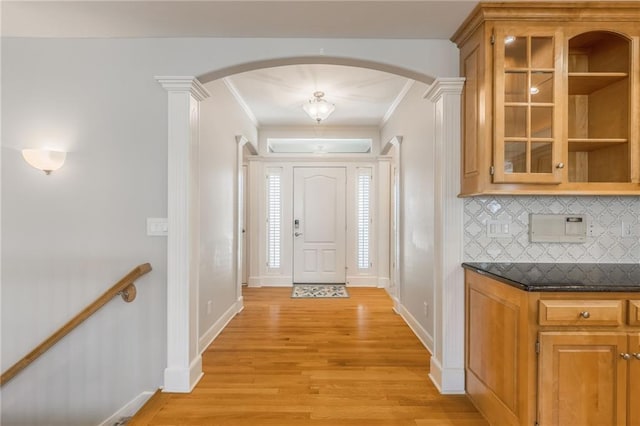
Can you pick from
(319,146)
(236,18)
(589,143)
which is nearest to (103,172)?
(236,18)

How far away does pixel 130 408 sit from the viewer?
2369 millimetres

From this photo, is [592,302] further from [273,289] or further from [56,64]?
[273,289]

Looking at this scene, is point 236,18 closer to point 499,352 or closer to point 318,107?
point 318,107

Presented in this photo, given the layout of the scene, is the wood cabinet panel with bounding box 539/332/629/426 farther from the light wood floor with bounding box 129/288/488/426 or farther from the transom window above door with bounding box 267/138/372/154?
the transom window above door with bounding box 267/138/372/154

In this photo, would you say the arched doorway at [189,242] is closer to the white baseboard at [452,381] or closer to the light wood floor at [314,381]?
the white baseboard at [452,381]

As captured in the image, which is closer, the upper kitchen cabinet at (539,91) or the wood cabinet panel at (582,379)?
the wood cabinet panel at (582,379)

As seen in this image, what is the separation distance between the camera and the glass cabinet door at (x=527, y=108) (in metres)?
2.02

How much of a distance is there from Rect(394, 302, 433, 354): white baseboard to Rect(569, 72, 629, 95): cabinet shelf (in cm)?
225

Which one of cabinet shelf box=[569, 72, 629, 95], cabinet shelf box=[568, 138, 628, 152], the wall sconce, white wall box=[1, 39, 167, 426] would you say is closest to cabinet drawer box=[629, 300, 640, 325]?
cabinet shelf box=[568, 138, 628, 152]

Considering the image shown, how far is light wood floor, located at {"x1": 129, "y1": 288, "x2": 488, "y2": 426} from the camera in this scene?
82.7 inches

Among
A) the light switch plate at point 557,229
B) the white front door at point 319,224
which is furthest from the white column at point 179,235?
the white front door at point 319,224

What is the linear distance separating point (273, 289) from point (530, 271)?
415cm

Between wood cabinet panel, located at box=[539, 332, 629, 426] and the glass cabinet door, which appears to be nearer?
wood cabinet panel, located at box=[539, 332, 629, 426]

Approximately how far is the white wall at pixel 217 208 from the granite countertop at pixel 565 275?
7.62ft
